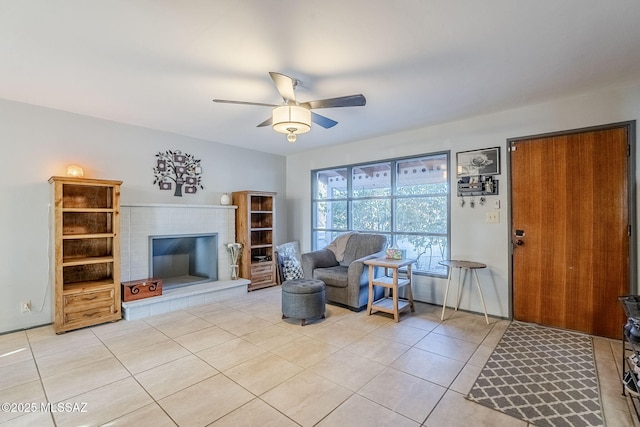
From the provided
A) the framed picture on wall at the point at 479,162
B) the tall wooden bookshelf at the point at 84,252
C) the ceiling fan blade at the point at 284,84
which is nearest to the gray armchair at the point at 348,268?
the framed picture on wall at the point at 479,162

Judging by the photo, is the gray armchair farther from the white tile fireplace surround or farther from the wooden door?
the wooden door

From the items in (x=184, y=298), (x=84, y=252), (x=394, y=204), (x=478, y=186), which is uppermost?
(x=478, y=186)

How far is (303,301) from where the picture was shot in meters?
3.35

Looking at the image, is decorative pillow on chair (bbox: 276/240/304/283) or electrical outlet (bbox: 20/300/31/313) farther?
decorative pillow on chair (bbox: 276/240/304/283)

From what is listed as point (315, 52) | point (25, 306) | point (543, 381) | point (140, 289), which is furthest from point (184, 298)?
point (543, 381)

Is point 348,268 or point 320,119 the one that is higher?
point 320,119

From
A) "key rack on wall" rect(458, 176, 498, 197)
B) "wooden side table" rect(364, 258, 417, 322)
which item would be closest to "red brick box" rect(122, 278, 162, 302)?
"wooden side table" rect(364, 258, 417, 322)

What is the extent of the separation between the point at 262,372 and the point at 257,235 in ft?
10.8

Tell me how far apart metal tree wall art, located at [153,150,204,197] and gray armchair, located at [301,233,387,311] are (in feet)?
6.89

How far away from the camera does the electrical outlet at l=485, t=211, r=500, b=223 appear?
3565 mm

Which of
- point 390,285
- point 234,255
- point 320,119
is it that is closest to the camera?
point 320,119

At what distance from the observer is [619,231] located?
2.89 m

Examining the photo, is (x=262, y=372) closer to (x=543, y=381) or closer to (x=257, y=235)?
(x=543, y=381)

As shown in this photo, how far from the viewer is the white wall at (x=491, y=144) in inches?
117
